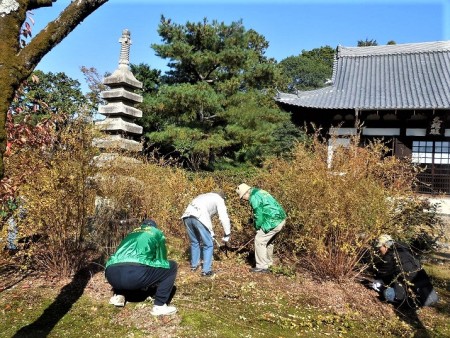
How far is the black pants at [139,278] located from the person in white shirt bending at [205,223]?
4.54 feet

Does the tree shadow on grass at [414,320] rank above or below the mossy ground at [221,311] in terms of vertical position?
below

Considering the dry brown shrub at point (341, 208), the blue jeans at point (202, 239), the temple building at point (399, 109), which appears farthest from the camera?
the temple building at point (399, 109)

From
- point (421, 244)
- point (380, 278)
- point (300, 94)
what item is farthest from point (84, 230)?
point (300, 94)

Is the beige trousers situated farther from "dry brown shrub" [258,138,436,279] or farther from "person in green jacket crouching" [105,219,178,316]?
"person in green jacket crouching" [105,219,178,316]

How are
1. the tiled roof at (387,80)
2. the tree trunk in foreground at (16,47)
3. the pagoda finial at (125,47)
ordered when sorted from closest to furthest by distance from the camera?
the tree trunk in foreground at (16,47)
the pagoda finial at (125,47)
the tiled roof at (387,80)

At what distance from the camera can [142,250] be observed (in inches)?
156

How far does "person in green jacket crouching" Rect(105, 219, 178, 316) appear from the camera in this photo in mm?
3939

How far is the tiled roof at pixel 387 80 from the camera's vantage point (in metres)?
14.8

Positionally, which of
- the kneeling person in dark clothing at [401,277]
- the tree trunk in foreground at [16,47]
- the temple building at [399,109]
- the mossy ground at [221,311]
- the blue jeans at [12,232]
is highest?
the temple building at [399,109]

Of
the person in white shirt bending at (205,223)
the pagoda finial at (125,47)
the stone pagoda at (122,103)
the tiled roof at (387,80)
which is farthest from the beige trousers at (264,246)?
the tiled roof at (387,80)

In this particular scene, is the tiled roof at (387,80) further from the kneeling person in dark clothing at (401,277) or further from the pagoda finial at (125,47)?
the kneeling person in dark clothing at (401,277)

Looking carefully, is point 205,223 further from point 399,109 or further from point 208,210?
point 399,109

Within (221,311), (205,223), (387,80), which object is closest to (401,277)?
(221,311)

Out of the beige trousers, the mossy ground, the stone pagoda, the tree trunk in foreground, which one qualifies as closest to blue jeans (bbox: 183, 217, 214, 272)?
the mossy ground
